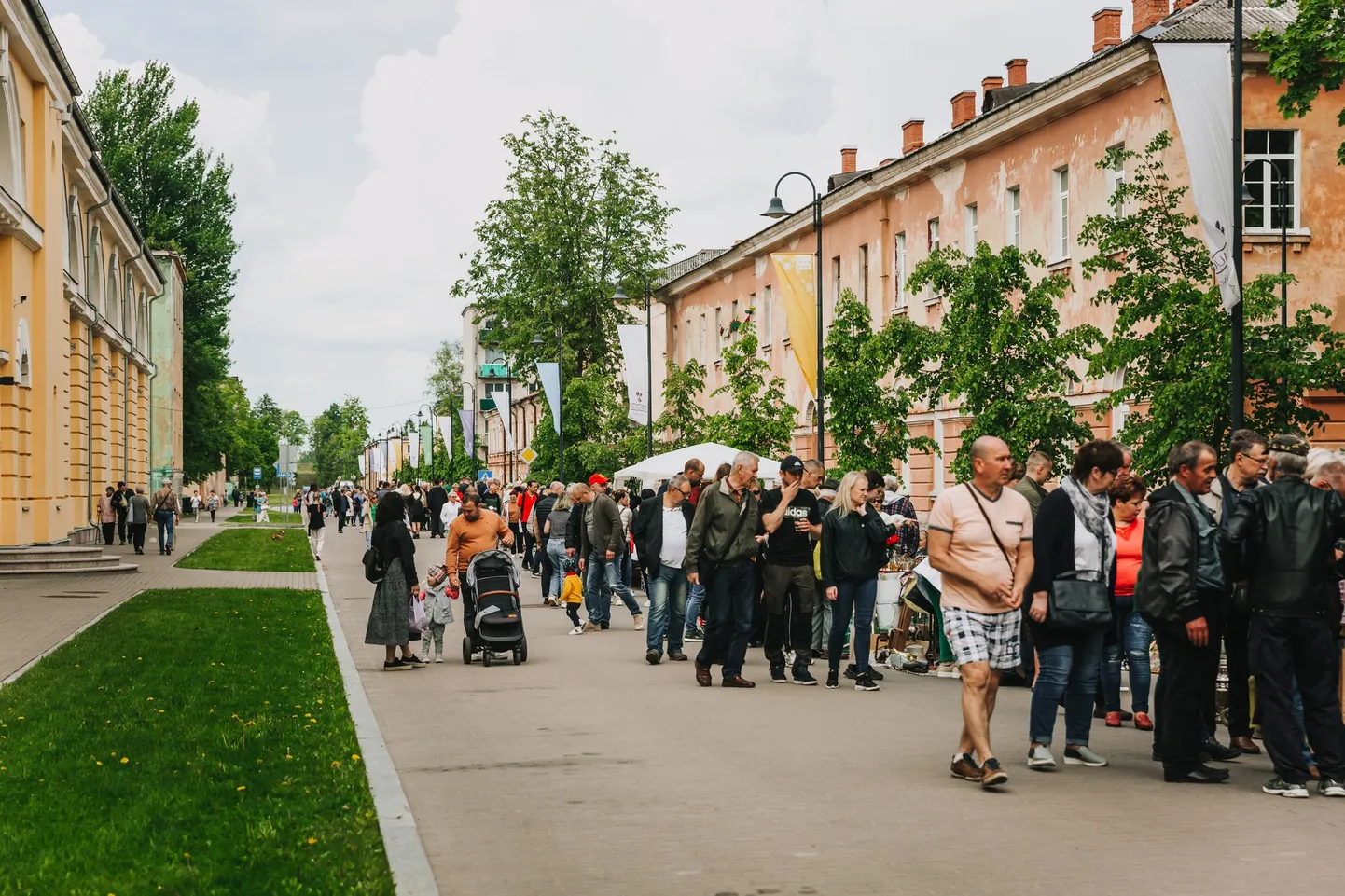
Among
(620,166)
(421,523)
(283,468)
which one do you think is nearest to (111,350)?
(283,468)

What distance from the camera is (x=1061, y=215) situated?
3195 cm

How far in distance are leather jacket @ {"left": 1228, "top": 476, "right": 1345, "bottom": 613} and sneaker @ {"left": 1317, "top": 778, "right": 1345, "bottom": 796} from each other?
885 mm

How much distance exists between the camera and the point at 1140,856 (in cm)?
714

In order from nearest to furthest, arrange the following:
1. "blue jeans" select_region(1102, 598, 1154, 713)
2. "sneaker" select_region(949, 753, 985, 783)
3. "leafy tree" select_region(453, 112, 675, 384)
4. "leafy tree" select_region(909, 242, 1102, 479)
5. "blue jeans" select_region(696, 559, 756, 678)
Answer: "sneaker" select_region(949, 753, 985, 783)
"blue jeans" select_region(1102, 598, 1154, 713)
"blue jeans" select_region(696, 559, 756, 678)
"leafy tree" select_region(909, 242, 1102, 479)
"leafy tree" select_region(453, 112, 675, 384)

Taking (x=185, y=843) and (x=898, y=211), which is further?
(x=898, y=211)

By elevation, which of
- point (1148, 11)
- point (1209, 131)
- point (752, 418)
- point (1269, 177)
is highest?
point (1148, 11)

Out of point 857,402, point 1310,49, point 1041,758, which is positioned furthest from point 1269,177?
point 1041,758

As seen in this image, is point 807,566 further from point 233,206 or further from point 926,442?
point 233,206

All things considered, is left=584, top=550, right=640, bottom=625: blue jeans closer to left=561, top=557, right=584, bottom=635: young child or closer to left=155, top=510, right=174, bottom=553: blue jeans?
left=561, top=557, right=584, bottom=635: young child

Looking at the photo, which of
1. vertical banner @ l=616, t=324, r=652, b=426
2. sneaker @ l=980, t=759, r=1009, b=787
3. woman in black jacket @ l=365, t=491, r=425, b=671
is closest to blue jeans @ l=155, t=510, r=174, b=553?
vertical banner @ l=616, t=324, r=652, b=426

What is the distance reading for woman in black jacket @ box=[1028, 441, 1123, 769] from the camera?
9.55 m

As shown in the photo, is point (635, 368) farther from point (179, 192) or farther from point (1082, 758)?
point (179, 192)

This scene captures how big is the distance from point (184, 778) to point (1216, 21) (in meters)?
Result: 24.8

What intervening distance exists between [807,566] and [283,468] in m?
43.0
